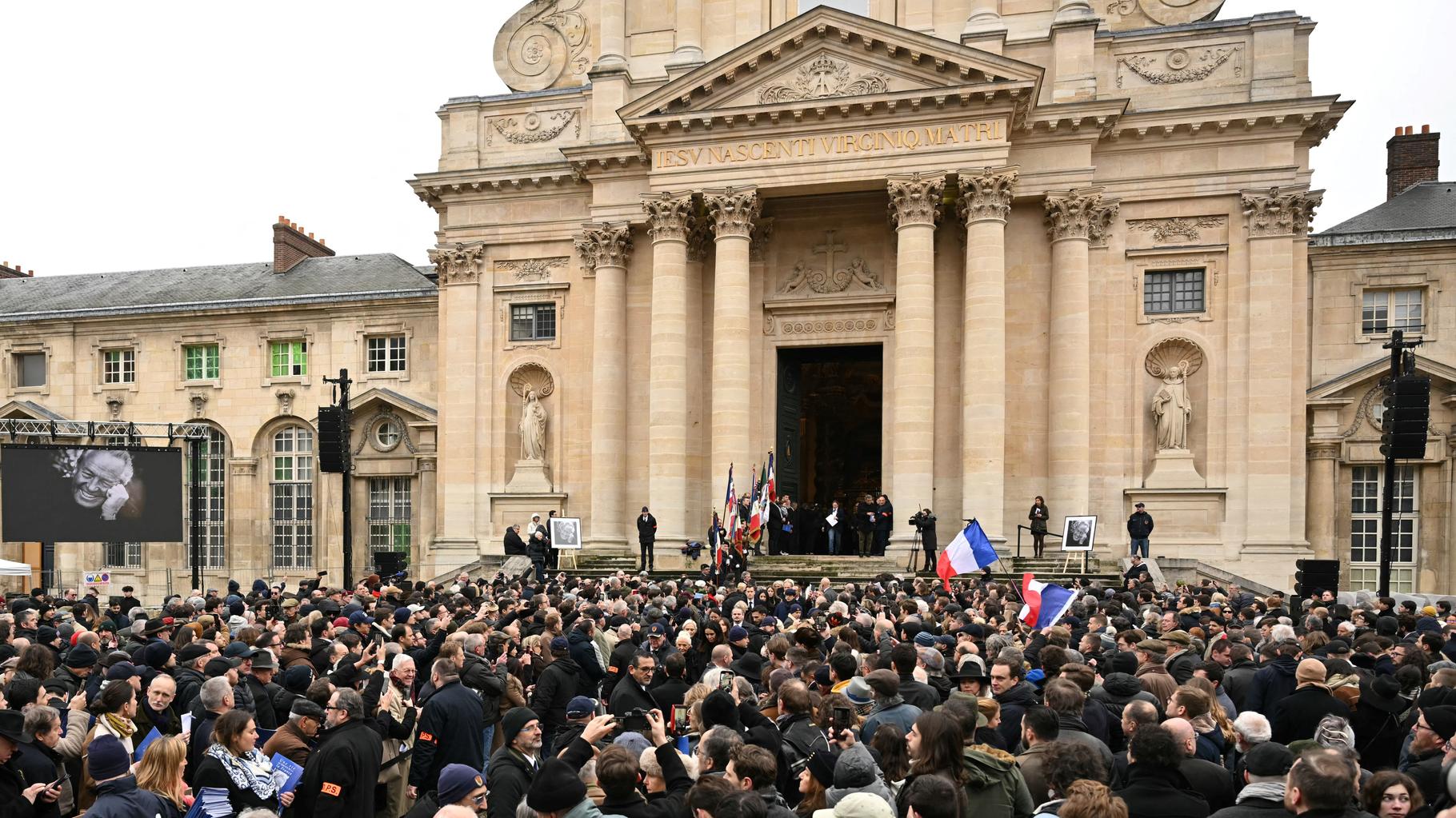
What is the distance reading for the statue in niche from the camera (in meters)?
29.6

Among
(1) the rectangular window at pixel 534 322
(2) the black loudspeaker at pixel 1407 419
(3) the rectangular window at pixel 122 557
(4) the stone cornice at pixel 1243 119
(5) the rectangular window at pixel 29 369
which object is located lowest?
(3) the rectangular window at pixel 122 557

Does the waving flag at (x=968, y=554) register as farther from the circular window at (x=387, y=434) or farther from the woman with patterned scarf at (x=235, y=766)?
the circular window at (x=387, y=434)

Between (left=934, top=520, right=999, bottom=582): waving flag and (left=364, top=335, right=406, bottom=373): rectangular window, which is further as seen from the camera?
(left=364, top=335, right=406, bottom=373): rectangular window

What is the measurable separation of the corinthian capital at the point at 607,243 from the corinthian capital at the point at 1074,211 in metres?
11.5

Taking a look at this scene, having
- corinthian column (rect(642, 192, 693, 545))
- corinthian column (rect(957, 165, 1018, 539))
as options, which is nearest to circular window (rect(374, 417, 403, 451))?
corinthian column (rect(642, 192, 693, 545))

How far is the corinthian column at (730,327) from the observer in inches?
1195

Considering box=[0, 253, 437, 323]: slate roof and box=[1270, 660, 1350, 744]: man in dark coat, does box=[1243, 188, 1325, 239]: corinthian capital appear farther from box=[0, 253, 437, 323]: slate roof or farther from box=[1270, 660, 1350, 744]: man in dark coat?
box=[0, 253, 437, 323]: slate roof

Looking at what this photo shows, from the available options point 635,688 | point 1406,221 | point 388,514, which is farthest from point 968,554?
point 388,514

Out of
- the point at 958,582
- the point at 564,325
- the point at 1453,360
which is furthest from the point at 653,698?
the point at 1453,360

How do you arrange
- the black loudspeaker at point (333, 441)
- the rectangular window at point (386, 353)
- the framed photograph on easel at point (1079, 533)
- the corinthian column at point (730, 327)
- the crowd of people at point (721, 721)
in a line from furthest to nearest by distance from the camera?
the rectangular window at point (386, 353)
the corinthian column at point (730, 327)
the black loudspeaker at point (333, 441)
the framed photograph on easel at point (1079, 533)
the crowd of people at point (721, 721)

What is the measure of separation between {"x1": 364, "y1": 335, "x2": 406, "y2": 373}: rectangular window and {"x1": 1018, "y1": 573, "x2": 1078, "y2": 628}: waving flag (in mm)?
28334

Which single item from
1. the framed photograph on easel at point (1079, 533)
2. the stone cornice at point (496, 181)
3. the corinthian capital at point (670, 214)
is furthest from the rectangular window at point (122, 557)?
the framed photograph on easel at point (1079, 533)

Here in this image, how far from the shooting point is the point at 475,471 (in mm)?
34156

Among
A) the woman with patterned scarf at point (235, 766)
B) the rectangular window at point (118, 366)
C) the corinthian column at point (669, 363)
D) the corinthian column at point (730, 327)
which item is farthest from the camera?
the rectangular window at point (118, 366)
